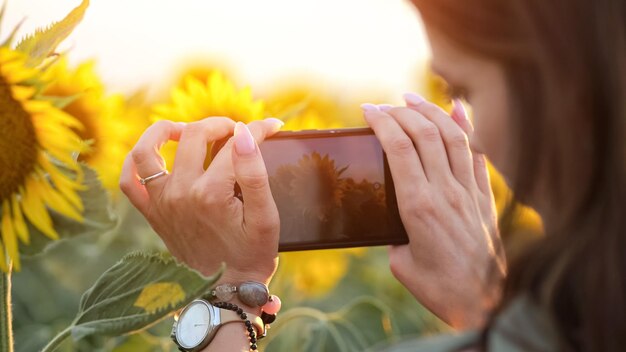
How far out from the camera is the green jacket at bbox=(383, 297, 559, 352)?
0.69 metres

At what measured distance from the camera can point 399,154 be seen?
1069 mm

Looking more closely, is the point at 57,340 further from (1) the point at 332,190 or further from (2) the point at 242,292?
(1) the point at 332,190

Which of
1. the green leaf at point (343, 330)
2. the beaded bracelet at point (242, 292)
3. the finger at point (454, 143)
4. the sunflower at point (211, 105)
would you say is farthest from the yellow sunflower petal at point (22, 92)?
the green leaf at point (343, 330)

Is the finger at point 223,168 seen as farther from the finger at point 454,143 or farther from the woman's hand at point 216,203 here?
the finger at point 454,143

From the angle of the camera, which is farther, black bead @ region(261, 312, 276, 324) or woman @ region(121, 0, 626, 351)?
black bead @ region(261, 312, 276, 324)

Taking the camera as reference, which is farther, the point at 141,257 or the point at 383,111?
the point at 383,111

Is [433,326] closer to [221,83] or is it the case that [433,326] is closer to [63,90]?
[221,83]

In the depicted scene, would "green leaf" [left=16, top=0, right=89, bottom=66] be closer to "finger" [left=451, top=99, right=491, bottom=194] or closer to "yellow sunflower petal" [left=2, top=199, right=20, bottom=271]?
"yellow sunflower petal" [left=2, top=199, right=20, bottom=271]

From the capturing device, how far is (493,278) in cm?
76

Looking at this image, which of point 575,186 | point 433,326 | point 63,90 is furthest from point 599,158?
point 433,326

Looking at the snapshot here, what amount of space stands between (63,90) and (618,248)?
907 millimetres

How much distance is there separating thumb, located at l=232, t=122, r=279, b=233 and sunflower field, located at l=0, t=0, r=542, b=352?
0.11m

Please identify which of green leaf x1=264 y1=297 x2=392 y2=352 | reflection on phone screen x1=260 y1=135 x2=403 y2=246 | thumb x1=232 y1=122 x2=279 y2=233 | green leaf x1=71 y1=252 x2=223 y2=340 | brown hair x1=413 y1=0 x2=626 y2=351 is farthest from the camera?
green leaf x1=264 y1=297 x2=392 y2=352

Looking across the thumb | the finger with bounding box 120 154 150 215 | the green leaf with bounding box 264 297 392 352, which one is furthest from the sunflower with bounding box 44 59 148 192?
the thumb
